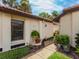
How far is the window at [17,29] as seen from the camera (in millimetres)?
11198

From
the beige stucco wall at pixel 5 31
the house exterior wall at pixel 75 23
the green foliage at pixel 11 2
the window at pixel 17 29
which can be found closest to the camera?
the beige stucco wall at pixel 5 31

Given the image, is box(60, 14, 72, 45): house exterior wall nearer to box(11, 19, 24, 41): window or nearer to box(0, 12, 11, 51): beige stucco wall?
box(11, 19, 24, 41): window

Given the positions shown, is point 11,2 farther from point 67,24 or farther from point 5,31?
point 5,31

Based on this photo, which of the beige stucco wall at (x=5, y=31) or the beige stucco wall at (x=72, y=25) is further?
the beige stucco wall at (x=72, y=25)

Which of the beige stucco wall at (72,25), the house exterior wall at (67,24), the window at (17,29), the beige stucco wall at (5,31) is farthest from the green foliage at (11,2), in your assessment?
the beige stucco wall at (5,31)

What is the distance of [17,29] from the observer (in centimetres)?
1206

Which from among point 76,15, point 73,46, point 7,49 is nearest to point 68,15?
point 76,15

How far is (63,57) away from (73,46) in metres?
3.05

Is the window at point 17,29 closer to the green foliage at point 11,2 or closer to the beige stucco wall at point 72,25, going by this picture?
the beige stucco wall at point 72,25

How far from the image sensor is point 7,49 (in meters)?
10.0

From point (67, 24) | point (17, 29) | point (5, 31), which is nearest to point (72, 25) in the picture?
point (67, 24)

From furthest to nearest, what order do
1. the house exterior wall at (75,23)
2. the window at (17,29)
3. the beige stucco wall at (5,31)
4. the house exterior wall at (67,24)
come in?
1. the house exterior wall at (67,24)
2. the house exterior wall at (75,23)
3. the window at (17,29)
4. the beige stucco wall at (5,31)

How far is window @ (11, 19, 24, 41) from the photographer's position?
1120 centimetres

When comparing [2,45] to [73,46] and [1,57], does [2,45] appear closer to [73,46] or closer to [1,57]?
[1,57]
